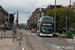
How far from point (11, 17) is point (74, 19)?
114 ft

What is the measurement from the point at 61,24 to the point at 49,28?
22.7m

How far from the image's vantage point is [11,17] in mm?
18156

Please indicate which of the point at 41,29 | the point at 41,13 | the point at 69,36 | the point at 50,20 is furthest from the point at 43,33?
the point at 41,13

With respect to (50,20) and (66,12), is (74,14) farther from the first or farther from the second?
(50,20)

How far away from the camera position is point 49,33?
2930 centimetres

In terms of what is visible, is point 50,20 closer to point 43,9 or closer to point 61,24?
point 61,24

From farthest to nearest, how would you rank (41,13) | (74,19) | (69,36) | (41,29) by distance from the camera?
(41,13)
(74,19)
(41,29)
(69,36)

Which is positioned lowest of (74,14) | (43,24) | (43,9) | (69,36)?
(69,36)

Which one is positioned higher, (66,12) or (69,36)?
(66,12)

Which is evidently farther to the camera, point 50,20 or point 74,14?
point 74,14

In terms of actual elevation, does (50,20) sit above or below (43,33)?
above

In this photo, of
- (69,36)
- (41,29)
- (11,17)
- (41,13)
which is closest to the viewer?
(11,17)

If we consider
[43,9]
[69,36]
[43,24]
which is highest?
[43,9]

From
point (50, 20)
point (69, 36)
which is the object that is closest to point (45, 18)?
point (50, 20)
